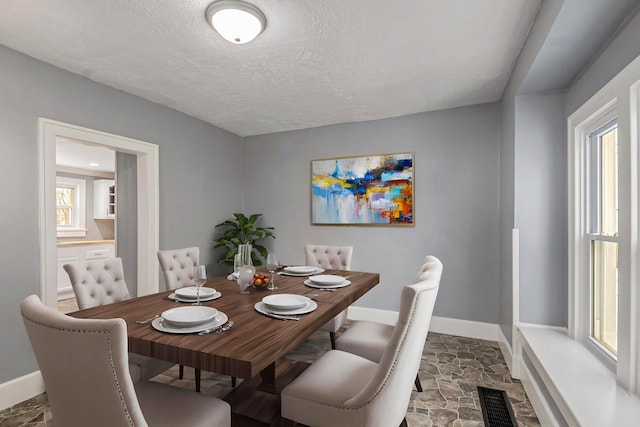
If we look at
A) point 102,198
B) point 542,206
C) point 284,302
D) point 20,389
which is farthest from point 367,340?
point 102,198

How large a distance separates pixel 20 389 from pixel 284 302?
7.18 ft

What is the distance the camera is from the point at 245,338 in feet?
4.15

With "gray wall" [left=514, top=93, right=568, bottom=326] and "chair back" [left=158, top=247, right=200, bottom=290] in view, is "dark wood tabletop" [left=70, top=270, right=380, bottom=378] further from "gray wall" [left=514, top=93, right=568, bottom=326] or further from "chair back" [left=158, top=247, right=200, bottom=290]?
"gray wall" [left=514, top=93, right=568, bottom=326]

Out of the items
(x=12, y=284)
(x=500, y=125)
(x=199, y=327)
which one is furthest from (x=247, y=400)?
(x=500, y=125)

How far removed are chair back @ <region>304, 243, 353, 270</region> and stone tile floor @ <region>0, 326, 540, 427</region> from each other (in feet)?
2.59

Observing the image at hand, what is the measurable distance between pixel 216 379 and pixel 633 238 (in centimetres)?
279

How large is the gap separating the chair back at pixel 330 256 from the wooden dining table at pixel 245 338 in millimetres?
682

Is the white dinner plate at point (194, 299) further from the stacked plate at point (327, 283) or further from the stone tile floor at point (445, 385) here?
the stone tile floor at point (445, 385)

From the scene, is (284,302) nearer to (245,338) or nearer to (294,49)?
(245,338)

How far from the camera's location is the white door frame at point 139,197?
A: 2.43m

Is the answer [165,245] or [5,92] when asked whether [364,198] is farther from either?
[5,92]

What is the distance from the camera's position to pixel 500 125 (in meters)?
3.31

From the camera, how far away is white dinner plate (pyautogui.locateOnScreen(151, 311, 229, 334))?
1.31 m

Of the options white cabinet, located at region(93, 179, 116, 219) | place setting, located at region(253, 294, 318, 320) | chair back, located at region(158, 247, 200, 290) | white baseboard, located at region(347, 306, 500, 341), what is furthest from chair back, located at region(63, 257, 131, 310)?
white cabinet, located at region(93, 179, 116, 219)
